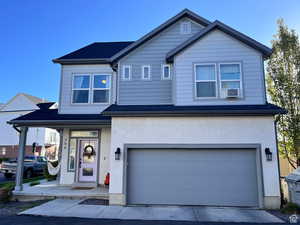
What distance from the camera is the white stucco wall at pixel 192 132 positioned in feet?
24.2

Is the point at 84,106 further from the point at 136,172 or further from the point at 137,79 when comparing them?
the point at 136,172

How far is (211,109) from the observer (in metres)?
7.54

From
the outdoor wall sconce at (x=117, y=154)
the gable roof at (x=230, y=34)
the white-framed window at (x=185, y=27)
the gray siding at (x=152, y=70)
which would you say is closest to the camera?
the outdoor wall sconce at (x=117, y=154)

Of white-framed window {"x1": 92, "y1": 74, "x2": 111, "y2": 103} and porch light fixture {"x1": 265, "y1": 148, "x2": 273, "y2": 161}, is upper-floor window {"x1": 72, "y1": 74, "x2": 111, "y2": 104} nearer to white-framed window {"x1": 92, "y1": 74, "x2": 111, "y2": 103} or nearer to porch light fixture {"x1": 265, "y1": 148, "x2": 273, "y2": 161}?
white-framed window {"x1": 92, "y1": 74, "x2": 111, "y2": 103}

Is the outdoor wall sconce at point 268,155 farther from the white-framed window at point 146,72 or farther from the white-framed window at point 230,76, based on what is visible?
the white-framed window at point 146,72

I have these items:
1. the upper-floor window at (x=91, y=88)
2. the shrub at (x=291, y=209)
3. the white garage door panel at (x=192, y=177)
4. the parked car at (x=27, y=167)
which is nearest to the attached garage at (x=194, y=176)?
the white garage door panel at (x=192, y=177)

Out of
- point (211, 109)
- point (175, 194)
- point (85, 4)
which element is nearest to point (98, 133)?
point (175, 194)

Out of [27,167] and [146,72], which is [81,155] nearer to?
[146,72]

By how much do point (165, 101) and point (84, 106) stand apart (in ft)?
14.0

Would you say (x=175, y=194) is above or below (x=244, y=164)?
below

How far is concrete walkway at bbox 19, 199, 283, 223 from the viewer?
6.02 m

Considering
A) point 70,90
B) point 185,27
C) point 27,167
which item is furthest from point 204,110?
point 27,167

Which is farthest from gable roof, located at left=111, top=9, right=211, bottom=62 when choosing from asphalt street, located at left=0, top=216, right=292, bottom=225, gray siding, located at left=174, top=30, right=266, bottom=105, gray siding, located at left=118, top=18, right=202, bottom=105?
asphalt street, located at left=0, top=216, right=292, bottom=225

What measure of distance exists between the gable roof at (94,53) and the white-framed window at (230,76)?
510cm
